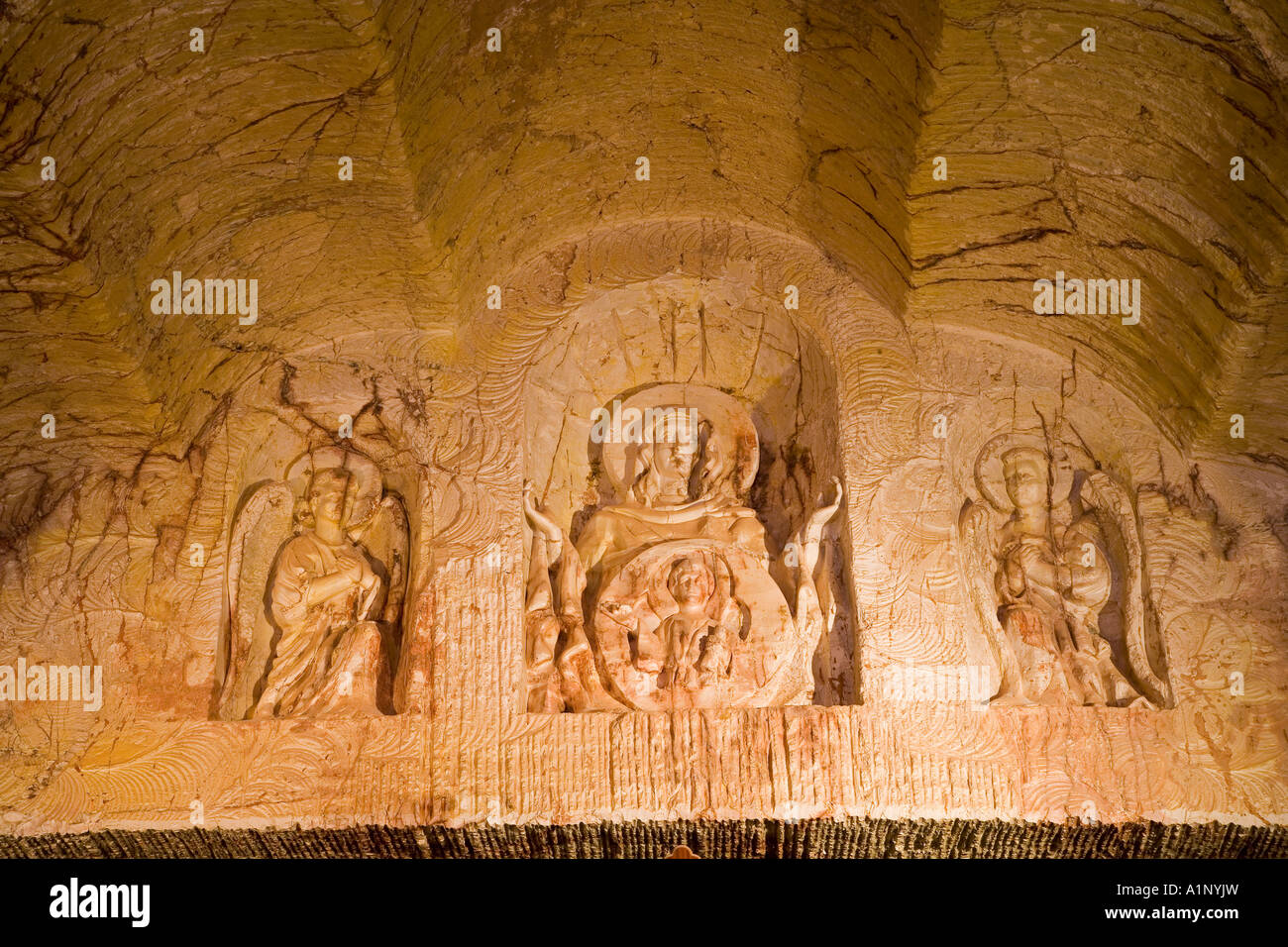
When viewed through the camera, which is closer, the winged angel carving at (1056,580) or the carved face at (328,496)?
the winged angel carving at (1056,580)

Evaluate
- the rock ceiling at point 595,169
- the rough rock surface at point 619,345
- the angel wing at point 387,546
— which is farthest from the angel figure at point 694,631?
the rock ceiling at point 595,169

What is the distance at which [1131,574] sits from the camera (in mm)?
5535

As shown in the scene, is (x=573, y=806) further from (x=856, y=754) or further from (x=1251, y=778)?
(x=1251, y=778)

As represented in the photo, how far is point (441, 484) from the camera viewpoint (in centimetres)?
561

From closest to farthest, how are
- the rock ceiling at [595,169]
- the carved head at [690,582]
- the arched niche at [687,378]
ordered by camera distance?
the rock ceiling at [595,169], the carved head at [690,582], the arched niche at [687,378]

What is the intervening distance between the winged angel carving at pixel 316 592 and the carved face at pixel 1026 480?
2.53m

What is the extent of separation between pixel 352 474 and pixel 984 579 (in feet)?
8.68

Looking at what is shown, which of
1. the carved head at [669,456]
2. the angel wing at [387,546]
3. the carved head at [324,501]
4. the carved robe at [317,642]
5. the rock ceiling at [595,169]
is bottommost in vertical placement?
the carved robe at [317,642]

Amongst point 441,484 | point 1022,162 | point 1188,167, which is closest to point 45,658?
point 441,484

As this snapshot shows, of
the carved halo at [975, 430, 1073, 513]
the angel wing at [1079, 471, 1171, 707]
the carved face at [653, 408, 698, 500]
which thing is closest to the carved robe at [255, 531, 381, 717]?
the carved face at [653, 408, 698, 500]

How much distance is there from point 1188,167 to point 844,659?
88.9 inches

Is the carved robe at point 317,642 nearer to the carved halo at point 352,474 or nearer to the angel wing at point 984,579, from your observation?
the carved halo at point 352,474

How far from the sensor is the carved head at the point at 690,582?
18.0 feet

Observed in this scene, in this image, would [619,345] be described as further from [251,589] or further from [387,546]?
[251,589]
